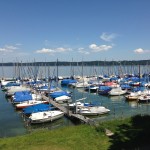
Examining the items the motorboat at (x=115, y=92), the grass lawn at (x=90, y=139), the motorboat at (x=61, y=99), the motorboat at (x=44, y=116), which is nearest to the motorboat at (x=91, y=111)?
the motorboat at (x=44, y=116)

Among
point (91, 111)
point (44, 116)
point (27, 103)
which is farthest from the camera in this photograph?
point (27, 103)

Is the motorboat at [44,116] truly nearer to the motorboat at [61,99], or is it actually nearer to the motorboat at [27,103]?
the motorboat at [27,103]

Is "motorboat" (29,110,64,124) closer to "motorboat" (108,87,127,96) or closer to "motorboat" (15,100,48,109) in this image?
"motorboat" (15,100,48,109)

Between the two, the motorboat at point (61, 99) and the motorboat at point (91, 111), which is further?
the motorboat at point (61, 99)

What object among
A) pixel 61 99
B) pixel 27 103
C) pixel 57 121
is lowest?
pixel 57 121

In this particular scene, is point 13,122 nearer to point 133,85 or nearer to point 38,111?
point 38,111

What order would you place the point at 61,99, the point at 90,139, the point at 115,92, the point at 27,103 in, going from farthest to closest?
the point at 115,92
the point at 61,99
the point at 27,103
the point at 90,139

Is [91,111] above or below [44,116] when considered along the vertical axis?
above

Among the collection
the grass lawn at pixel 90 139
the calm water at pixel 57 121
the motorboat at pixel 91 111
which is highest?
the grass lawn at pixel 90 139

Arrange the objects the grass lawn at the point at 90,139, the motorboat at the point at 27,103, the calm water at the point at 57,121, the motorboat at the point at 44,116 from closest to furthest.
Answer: the grass lawn at the point at 90,139, the calm water at the point at 57,121, the motorboat at the point at 44,116, the motorboat at the point at 27,103

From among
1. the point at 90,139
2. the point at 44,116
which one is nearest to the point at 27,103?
the point at 44,116

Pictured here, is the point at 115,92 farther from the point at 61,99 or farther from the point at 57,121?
the point at 57,121

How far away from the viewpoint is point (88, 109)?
165 ft

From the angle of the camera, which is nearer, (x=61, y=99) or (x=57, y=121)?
(x=57, y=121)
